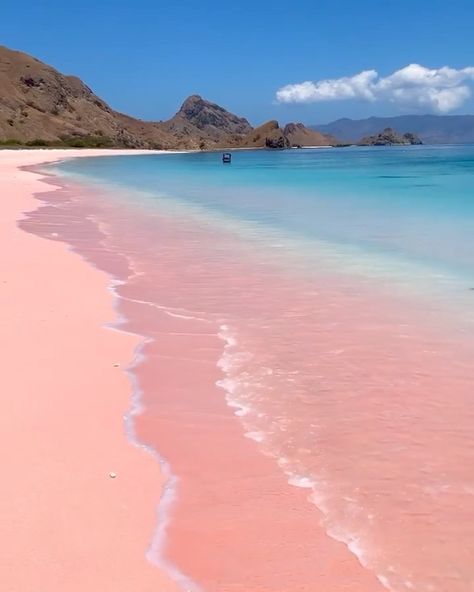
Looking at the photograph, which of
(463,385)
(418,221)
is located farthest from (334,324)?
(418,221)

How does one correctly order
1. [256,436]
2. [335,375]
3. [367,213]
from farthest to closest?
[367,213]
[335,375]
[256,436]

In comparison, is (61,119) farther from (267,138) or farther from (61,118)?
(267,138)

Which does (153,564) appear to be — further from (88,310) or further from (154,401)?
(88,310)

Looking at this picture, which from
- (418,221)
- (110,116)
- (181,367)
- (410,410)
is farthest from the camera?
(110,116)

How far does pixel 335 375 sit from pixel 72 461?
98.7 inches

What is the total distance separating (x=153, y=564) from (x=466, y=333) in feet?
16.1

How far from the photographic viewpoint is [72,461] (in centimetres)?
413

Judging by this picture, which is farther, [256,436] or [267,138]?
[267,138]

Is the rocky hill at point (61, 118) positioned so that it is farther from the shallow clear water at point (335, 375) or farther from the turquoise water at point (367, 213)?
the shallow clear water at point (335, 375)

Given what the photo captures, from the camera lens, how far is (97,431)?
15.1 ft

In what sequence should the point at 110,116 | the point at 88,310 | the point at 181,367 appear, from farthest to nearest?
1. the point at 110,116
2. the point at 88,310
3. the point at 181,367

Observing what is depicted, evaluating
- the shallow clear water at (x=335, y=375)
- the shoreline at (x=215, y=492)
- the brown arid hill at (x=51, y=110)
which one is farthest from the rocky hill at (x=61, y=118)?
the shoreline at (x=215, y=492)

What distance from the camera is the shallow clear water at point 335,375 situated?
3487mm

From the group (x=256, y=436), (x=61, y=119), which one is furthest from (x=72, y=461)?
(x=61, y=119)
